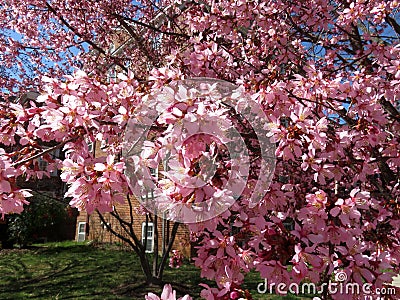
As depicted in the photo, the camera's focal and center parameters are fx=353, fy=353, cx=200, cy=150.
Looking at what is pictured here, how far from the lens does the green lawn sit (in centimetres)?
600

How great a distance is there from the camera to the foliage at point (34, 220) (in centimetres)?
1162

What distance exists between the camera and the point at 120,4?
→ 7.09 meters

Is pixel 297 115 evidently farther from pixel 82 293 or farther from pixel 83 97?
pixel 82 293

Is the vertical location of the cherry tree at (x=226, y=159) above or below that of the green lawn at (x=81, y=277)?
above

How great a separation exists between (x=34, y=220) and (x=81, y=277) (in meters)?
5.79

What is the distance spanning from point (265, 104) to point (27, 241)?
11.7m

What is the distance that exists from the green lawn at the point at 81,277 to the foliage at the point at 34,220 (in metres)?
1.19

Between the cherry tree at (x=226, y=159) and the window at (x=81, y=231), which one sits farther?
the window at (x=81, y=231)

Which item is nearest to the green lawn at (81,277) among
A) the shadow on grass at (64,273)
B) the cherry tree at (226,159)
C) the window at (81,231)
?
the shadow on grass at (64,273)

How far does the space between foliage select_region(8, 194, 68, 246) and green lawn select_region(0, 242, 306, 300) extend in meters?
1.19

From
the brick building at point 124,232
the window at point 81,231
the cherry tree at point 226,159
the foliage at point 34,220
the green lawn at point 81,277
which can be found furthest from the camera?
the window at point 81,231

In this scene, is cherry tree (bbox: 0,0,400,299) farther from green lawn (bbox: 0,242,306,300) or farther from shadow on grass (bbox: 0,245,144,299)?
shadow on grass (bbox: 0,245,144,299)

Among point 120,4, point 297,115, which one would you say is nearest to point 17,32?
point 120,4

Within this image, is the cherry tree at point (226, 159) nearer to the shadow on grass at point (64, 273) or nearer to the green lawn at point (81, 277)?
the green lawn at point (81, 277)
